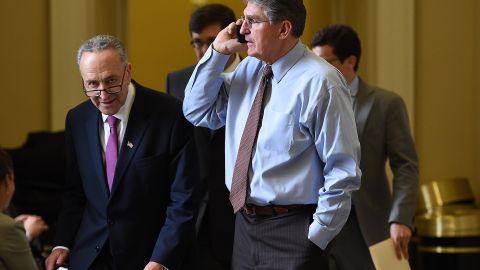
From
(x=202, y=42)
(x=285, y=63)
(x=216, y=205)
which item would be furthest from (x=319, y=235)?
(x=202, y=42)

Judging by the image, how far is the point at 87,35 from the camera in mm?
6457

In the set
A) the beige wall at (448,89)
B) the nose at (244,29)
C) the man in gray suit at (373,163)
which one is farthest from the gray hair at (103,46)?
the beige wall at (448,89)

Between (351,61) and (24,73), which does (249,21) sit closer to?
(351,61)

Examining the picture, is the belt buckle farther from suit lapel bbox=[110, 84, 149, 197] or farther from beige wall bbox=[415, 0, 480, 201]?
beige wall bbox=[415, 0, 480, 201]

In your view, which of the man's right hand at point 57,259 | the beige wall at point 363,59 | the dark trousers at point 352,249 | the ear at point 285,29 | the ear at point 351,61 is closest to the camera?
the ear at point 285,29

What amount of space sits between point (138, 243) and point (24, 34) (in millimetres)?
3475

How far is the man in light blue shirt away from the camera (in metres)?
3.03

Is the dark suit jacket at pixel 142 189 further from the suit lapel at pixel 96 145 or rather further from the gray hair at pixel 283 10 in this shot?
the gray hair at pixel 283 10

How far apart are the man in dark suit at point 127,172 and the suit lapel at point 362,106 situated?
37.9 inches

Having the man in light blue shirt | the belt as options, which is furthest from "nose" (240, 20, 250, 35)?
the belt

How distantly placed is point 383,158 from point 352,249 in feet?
1.38

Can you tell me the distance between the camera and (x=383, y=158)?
4.22 meters

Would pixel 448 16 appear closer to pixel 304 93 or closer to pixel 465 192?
pixel 465 192

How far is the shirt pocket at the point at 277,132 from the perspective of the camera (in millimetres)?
3055
